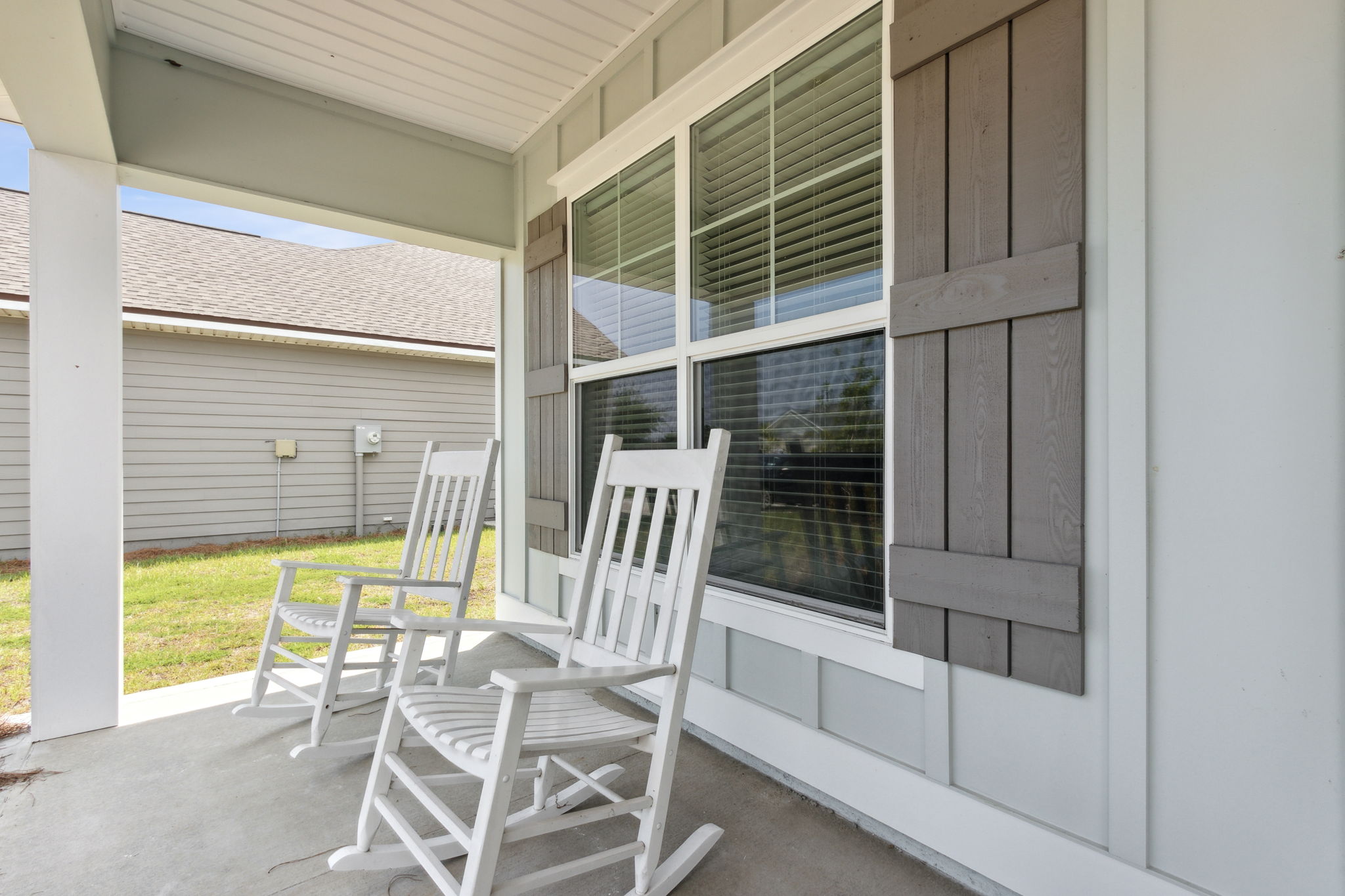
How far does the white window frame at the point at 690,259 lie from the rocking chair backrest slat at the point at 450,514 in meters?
0.57

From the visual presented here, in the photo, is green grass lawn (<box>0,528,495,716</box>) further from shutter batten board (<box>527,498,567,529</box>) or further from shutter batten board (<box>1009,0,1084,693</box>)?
shutter batten board (<box>1009,0,1084,693</box>)

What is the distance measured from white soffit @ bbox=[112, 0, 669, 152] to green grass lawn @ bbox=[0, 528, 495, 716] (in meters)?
2.63

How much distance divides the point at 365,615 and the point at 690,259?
1.76 meters

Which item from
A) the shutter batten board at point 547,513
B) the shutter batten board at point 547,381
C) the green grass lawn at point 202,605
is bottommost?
the green grass lawn at point 202,605

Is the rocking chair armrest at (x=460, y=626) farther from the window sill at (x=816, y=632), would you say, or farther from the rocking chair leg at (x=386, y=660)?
the rocking chair leg at (x=386, y=660)

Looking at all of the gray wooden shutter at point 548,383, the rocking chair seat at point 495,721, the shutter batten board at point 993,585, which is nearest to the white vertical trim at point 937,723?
the shutter batten board at point 993,585

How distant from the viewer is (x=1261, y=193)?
1146 mm

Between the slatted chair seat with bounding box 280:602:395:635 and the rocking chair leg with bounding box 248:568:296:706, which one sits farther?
the rocking chair leg with bounding box 248:568:296:706

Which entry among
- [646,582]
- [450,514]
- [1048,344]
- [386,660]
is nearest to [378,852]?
[646,582]

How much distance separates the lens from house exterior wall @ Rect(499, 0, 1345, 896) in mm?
1092

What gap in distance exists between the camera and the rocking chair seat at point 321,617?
2.16 meters

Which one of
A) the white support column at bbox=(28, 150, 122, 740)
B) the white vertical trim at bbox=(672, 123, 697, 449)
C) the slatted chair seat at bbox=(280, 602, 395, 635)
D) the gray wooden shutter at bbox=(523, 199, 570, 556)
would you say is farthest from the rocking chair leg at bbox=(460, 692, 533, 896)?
the white support column at bbox=(28, 150, 122, 740)

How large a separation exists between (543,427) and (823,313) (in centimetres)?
188

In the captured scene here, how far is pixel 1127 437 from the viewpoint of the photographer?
4.22ft
